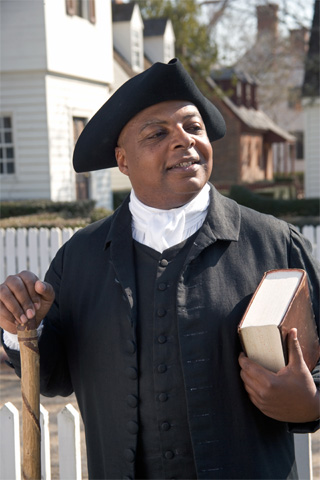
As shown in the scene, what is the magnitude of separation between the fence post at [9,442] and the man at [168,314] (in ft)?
2.25

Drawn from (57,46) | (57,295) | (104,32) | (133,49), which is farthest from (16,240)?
(133,49)

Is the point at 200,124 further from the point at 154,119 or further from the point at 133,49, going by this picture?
the point at 133,49

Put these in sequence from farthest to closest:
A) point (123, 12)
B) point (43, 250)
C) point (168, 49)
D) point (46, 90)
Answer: point (168, 49)
point (123, 12)
point (46, 90)
point (43, 250)

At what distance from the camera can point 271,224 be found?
2.19m

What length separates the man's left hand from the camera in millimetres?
1880

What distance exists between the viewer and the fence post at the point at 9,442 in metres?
2.93

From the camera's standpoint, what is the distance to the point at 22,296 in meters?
2.03

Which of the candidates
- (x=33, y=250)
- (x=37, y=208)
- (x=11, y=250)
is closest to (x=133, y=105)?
(x=33, y=250)

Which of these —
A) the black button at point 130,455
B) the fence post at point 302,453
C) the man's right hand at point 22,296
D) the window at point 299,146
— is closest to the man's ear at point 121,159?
the man's right hand at point 22,296

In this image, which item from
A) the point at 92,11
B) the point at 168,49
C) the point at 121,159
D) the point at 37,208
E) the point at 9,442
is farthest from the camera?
the point at 168,49

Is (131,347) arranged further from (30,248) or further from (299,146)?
(299,146)

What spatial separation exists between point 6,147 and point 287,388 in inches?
579

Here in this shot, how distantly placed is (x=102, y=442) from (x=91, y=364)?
247 millimetres

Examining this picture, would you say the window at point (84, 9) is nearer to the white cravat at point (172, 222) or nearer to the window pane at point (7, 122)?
the window pane at point (7, 122)
